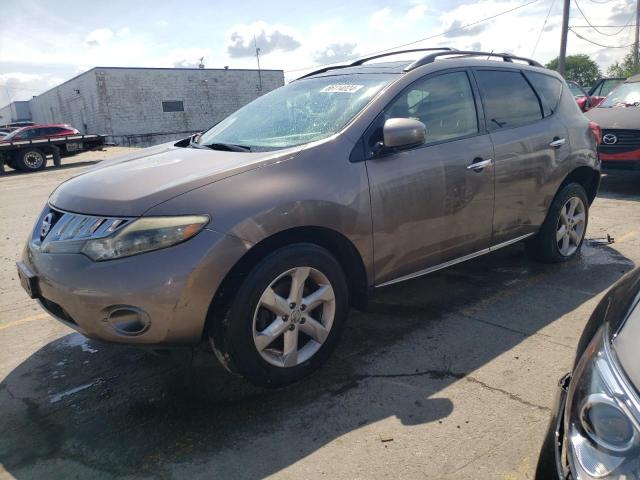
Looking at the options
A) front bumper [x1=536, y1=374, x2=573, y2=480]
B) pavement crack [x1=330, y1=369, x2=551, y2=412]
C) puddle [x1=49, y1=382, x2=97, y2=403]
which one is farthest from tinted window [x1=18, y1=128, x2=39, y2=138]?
front bumper [x1=536, y1=374, x2=573, y2=480]

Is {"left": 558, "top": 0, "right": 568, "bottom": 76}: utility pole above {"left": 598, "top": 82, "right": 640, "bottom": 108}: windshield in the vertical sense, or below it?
above

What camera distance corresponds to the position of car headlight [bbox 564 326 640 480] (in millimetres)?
1200

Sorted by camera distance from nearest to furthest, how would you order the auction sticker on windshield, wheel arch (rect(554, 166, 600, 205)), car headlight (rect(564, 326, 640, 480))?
car headlight (rect(564, 326, 640, 480)) → the auction sticker on windshield → wheel arch (rect(554, 166, 600, 205))

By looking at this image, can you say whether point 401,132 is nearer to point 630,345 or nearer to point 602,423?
point 630,345

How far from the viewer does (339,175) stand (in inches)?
117

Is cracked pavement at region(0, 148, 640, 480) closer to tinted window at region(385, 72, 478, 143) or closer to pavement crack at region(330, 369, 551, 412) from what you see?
pavement crack at region(330, 369, 551, 412)

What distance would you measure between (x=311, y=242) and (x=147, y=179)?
949 mm

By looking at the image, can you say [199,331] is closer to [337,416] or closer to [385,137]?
[337,416]

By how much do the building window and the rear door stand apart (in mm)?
37774

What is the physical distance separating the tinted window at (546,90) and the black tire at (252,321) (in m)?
2.70

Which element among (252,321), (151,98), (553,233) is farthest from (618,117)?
(151,98)

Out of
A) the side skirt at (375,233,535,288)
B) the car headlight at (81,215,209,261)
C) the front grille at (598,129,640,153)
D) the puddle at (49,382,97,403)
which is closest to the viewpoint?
the car headlight at (81,215,209,261)

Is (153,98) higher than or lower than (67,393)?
higher

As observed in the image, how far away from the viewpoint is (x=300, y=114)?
3.55m
